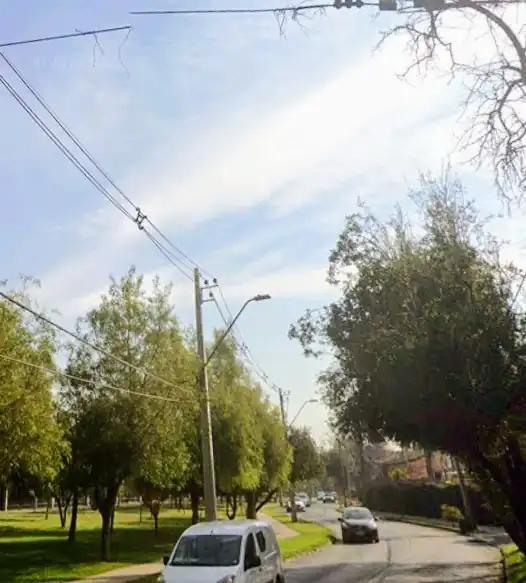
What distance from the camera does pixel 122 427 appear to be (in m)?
25.6

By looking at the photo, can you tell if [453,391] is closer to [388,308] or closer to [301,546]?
[388,308]

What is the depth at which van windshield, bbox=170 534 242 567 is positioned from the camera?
13320 millimetres

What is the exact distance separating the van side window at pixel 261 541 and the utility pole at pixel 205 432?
7052 mm

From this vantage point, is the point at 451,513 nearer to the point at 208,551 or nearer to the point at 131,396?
the point at 131,396

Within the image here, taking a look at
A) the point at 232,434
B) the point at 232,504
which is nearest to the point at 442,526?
the point at 232,504

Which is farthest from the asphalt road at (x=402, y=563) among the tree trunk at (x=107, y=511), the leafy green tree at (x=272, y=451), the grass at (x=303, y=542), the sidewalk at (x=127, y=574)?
the leafy green tree at (x=272, y=451)

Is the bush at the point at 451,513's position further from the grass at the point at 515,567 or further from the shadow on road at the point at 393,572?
the shadow on road at the point at 393,572

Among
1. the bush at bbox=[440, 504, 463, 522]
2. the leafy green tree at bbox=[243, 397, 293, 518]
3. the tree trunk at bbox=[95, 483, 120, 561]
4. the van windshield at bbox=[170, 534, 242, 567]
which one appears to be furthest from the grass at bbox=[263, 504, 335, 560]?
the van windshield at bbox=[170, 534, 242, 567]

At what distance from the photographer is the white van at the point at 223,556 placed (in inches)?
504

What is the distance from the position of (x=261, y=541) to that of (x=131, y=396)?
39.0 ft

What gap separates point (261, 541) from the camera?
1475 centimetres

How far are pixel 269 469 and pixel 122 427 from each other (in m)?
21.0

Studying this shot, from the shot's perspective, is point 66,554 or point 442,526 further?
point 442,526

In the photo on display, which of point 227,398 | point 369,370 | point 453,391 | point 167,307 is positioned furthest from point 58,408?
point 453,391
